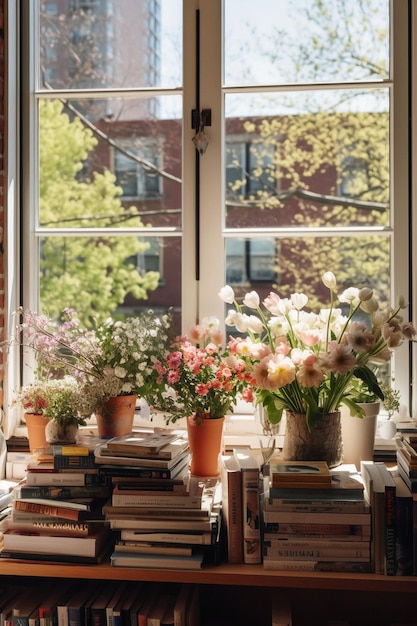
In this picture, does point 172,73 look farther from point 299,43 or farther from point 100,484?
point 100,484

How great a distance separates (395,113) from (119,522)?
1582 mm

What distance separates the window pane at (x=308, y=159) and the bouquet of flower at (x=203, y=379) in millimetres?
538

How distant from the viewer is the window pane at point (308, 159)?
263 cm

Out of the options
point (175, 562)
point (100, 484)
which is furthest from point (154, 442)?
point (175, 562)

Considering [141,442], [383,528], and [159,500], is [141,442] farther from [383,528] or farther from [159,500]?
[383,528]

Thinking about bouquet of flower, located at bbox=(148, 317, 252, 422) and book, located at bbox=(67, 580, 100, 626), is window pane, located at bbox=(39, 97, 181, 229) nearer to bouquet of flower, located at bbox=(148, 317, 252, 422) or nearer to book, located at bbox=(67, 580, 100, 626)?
bouquet of flower, located at bbox=(148, 317, 252, 422)

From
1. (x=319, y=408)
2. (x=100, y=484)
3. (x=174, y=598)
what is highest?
(x=319, y=408)

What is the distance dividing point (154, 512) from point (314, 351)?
2.14 feet

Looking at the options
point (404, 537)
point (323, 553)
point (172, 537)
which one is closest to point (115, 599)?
point (172, 537)

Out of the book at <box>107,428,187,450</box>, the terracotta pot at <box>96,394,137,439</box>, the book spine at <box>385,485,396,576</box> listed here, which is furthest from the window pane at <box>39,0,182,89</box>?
the book spine at <box>385,485,396,576</box>

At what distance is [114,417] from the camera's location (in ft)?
7.96

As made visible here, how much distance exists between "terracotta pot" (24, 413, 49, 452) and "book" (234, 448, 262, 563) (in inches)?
28.2

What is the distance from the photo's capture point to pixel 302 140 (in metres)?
2.65

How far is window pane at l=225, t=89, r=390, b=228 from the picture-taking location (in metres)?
2.63
